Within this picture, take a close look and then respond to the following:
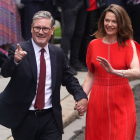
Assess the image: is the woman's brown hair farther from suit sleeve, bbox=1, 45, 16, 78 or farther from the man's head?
suit sleeve, bbox=1, 45, 16, 78

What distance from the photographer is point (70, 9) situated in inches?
280

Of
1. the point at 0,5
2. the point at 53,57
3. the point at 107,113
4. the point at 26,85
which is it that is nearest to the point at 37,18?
the point at 53,57

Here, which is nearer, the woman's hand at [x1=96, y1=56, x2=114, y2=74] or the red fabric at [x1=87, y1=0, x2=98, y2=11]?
the woman's hand at [x1=96, y1=56, x2=114, y2=74]

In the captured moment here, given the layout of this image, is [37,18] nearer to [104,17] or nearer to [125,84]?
[104,17]

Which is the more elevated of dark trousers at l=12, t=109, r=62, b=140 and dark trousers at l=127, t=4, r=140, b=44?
dark trousers at l=127, t=4, r=140, b=44

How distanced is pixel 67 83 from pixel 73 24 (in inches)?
140

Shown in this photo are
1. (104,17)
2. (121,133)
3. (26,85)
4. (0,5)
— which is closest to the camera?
(26,85)

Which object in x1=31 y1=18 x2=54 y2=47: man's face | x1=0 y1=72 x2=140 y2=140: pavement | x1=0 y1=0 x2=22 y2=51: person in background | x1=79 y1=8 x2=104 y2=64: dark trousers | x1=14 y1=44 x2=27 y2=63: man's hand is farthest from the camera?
x1=79 y1=8 x2=104 y2=64: dark trousers

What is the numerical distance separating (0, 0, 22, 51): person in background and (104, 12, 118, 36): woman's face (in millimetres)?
3469

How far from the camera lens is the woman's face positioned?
3.92 meters

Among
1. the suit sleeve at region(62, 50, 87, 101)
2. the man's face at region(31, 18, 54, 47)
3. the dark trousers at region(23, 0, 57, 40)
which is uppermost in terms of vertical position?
the dark trousers at region(23, 0, 57, 40)

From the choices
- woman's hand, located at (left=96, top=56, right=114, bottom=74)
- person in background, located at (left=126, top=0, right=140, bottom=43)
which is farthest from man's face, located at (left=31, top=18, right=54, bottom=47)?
person in background, located at (left=126, top=0, right=140, bottom=43)

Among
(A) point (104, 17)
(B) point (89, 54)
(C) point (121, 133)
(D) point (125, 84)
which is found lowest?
(C) point (121, 133)

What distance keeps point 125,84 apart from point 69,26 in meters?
3.51
